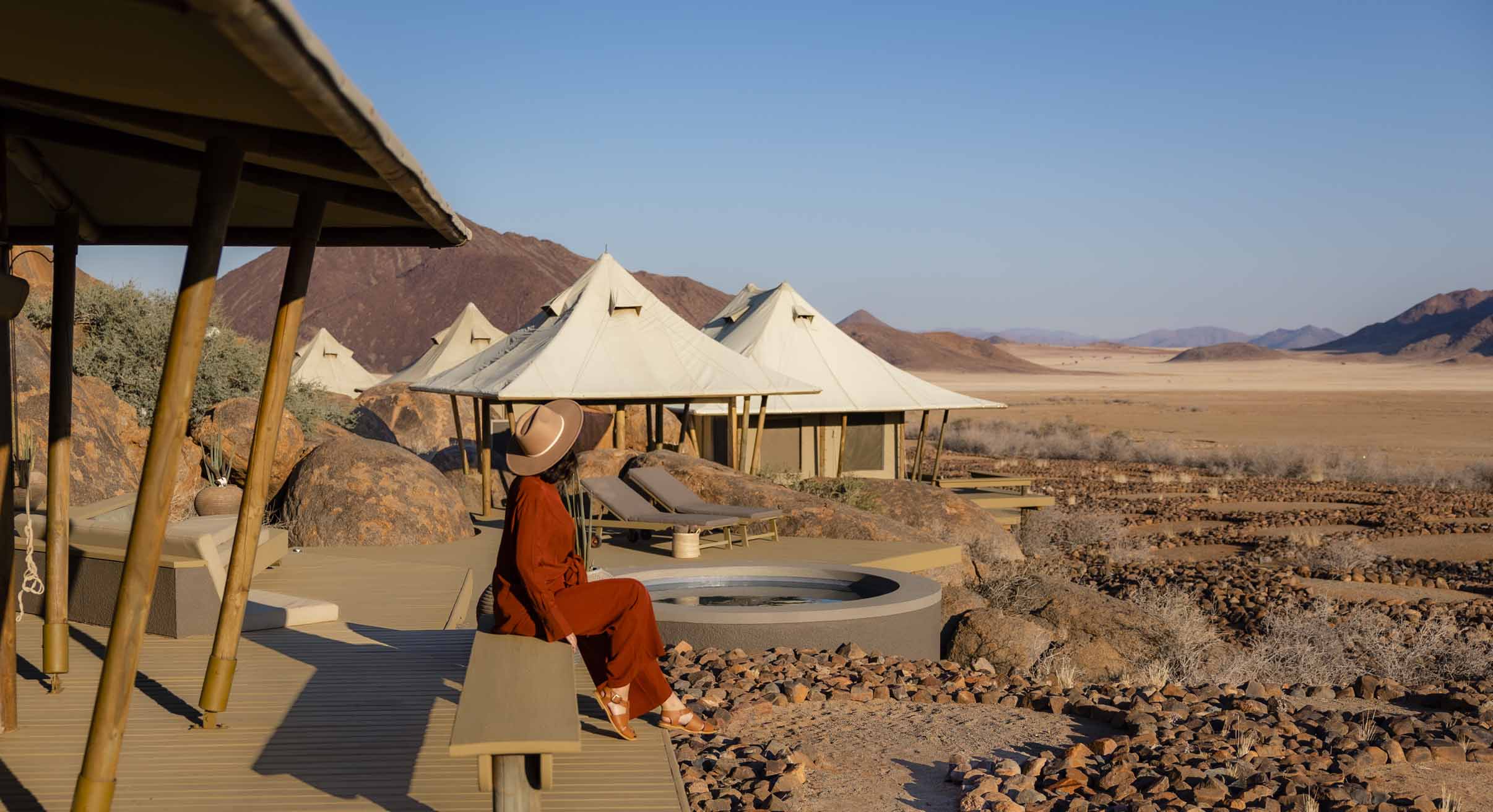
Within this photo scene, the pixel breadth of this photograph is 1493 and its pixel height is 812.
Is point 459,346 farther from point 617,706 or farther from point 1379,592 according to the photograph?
point 617,706

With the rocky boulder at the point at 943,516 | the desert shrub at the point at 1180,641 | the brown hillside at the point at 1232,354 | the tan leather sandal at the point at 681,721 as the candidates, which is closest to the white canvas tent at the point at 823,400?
the rocky boulder at the point at 943,516

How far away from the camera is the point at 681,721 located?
17.3ft

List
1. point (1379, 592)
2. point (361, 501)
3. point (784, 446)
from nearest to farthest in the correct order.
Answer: point (361, 501) → point (1379, 592) → point (784, 446)

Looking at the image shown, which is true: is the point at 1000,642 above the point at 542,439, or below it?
below

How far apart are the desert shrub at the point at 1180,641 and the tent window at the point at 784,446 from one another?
29.2 feet

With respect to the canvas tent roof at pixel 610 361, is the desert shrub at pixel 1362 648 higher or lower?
lower

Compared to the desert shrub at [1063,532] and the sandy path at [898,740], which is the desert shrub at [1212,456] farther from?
the sandy path at [898,740]

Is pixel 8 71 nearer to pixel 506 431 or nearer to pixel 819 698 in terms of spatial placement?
pixel 819 698

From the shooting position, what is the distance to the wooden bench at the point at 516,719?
11.8 ft

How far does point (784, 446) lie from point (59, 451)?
15714 millimetres

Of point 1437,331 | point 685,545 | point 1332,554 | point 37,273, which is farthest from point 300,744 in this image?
point 1437,331

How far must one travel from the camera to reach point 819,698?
21.2 feet

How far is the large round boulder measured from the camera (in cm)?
1175

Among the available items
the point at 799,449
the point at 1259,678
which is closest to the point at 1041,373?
the point at 799,449
